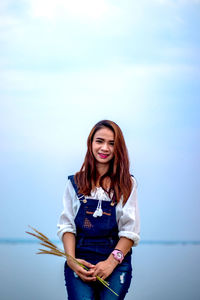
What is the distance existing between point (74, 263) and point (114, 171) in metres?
0.45

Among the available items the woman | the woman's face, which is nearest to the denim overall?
the woman

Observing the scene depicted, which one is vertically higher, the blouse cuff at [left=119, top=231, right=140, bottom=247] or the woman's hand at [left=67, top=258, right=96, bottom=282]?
the blouse cuff at [left=119, top=231, right=140, bottom=247]

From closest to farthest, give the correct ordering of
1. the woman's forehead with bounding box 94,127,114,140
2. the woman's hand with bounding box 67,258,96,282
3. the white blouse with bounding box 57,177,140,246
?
the woman's hand with bounding box 67,258,96,282
the white blouse with bounding box 57,177,140,246
the woman's forehead with bounding box 94,127,114,140

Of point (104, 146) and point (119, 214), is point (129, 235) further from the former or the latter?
point (104, 146)

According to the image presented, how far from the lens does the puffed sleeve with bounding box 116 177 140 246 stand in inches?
98.0

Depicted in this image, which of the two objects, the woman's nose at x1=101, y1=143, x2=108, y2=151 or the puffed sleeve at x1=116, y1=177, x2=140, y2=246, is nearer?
the puffed sleeve at x1=116, y1=177, x2=140, y2=246

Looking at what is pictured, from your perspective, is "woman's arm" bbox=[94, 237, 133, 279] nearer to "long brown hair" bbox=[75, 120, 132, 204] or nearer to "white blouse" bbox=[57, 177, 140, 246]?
"white blouse" bbox=[57, 177, 140, 246]

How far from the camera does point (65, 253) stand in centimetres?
247

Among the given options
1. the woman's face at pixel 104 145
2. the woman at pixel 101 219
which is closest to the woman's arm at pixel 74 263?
the woman at pixel 101 219

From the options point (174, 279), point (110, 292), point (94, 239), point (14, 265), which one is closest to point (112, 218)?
point (94, 239)

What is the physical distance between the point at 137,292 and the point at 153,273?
0.71 meters

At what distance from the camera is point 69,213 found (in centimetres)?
255

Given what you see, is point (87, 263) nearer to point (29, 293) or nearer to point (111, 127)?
point (111, 127)

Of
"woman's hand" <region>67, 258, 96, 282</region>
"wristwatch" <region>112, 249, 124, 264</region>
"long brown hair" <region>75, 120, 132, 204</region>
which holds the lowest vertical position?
"woman's hand" <region>67, 258, 96, 282</region>
